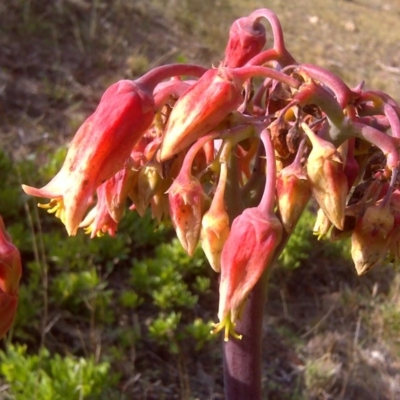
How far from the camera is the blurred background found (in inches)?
107

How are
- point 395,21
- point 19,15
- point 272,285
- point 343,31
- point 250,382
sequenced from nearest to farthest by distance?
point 250,382 → point 272,285 → point 19,15 → point 343,31 → point 395,21

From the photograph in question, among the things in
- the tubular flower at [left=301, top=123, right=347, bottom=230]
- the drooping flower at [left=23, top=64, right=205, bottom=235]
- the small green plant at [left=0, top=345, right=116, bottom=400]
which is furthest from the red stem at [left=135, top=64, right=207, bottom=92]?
the small green plant at [left=0, top=345, right=116, bottom=400]

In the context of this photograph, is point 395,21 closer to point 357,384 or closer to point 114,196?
point 357,384

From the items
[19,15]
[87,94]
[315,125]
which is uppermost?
[315,125]

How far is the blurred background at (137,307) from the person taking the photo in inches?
107

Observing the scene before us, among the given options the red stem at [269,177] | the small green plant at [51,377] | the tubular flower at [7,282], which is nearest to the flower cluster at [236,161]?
the red stem at [269,177]

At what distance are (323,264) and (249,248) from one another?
2.73 metres

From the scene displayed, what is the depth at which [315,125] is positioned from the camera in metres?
1.10

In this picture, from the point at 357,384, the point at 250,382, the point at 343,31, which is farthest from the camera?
the point at 343,31

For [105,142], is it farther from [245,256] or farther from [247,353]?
[247,353]

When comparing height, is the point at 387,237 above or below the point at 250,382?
above

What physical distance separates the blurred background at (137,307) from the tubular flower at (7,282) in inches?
50.3

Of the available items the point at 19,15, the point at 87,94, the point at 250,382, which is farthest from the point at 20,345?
the point at 19,15

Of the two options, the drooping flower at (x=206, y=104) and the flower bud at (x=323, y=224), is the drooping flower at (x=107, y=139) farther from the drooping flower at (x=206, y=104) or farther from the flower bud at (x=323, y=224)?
the flower bud at (x=323, y=224)
